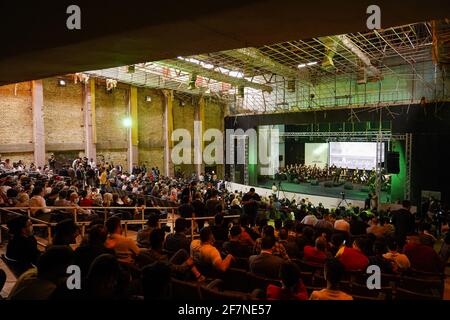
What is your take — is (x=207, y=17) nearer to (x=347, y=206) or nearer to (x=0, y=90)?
(x=347, y=206)

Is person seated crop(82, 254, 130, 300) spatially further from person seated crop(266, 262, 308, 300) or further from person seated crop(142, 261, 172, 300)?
person seated crop(266, 262, 308, 300)

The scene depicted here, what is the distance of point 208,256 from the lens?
366cm

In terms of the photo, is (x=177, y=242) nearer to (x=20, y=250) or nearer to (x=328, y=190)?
(x=20, y=250)

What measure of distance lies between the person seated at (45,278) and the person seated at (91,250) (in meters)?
Result: 0.62

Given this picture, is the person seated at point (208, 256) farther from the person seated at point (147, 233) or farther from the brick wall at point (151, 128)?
the brick wall at point (151, 128)

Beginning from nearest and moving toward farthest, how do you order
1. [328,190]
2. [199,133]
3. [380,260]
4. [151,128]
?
[380,260]
[328,190]
[151,128]
[199,133]

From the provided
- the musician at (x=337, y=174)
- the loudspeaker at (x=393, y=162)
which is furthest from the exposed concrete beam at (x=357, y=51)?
the musician at (x=337, y=174)

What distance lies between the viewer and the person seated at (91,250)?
3197mm

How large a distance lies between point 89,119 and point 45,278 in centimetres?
1609

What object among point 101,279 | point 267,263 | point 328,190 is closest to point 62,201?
point 101,279

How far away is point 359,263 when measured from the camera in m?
3.75

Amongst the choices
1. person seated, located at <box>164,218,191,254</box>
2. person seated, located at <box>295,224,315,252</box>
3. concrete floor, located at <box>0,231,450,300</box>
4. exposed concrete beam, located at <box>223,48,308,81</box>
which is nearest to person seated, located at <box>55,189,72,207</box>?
concrete floor, located at <box>0,231,450,300</box>
